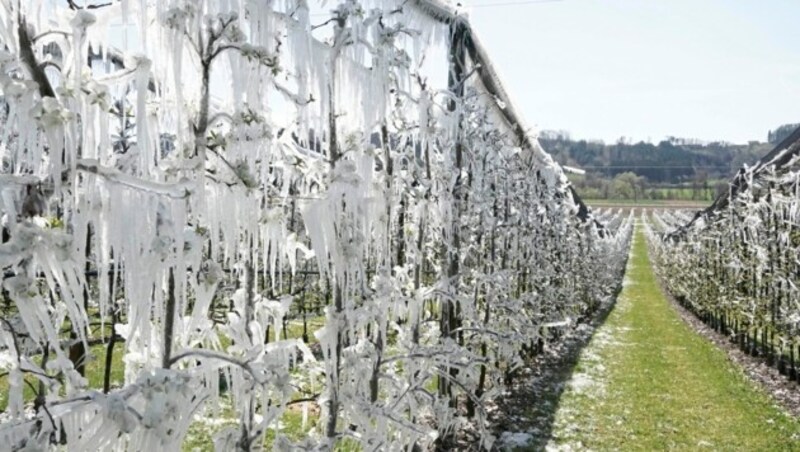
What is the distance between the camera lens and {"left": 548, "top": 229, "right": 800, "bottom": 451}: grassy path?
7.85 m

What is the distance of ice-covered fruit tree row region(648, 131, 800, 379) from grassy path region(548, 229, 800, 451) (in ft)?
3.32

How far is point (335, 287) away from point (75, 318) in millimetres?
1780

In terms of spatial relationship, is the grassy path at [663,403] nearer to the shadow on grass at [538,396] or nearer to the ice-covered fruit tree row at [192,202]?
the shadow on grass at [538,396]

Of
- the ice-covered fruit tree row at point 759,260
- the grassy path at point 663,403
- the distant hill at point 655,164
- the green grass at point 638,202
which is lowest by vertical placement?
the grassy path at point 663,403

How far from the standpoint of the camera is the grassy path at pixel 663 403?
7.85 m

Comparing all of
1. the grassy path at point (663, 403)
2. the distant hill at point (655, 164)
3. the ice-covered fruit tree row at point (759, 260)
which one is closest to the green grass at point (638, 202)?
the distant hill at point (655, 164)

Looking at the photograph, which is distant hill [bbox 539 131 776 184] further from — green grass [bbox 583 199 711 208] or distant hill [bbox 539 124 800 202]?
green grass [bbox 583 199 711 208]

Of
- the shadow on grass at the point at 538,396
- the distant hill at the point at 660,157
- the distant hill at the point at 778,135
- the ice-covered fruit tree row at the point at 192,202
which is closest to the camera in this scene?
the ice-covered fruit tree row at the point at 192,202

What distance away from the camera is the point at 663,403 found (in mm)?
9703

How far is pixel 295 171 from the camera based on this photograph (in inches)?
115

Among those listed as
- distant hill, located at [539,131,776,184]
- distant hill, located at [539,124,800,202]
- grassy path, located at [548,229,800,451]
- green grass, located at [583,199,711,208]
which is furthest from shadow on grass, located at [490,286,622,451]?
distant hill, located at [539,131,776,184]

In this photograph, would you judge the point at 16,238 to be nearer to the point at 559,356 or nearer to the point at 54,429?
the point at 54,429

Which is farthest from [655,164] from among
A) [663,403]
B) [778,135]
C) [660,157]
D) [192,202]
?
[192,202]

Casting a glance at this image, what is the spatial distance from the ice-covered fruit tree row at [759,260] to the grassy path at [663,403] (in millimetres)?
1013
